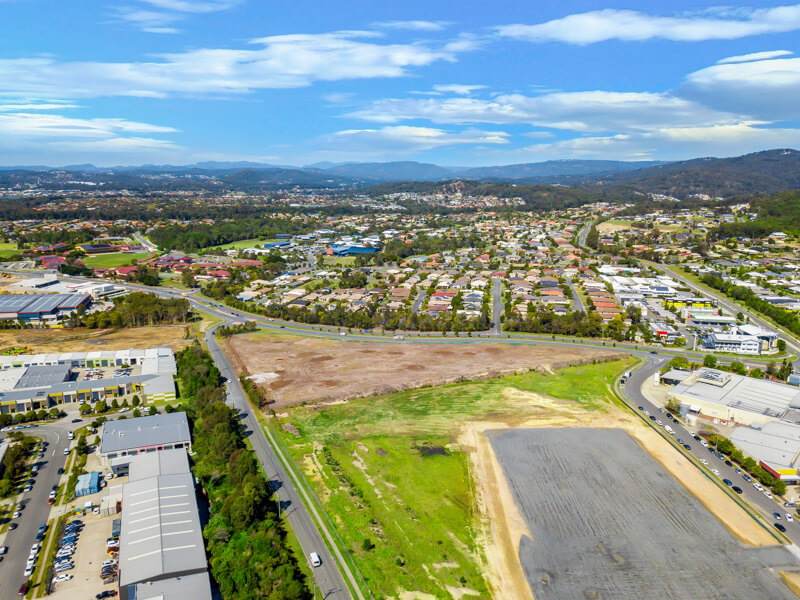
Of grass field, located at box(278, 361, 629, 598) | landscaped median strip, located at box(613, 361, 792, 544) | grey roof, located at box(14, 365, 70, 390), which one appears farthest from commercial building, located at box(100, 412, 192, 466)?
landscaped median strip, located at box(613, 361, 792, 544)

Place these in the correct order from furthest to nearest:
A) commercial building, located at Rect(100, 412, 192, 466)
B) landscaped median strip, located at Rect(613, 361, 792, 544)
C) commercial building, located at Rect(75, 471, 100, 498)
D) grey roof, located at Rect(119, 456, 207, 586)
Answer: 1. commercial building, located at Rect(100, 412, 192, 466)
2. commercial building, located at Rect(75, 471, 100, 498)
3. landscaped median strip, located at Rect(613, 361, 792, 544)
4. grey roof, located at Rect(119, 456, 207, 586)

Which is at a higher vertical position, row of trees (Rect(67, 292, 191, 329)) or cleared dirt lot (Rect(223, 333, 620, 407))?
row of trees (Rect(67, 292, 191, 329))

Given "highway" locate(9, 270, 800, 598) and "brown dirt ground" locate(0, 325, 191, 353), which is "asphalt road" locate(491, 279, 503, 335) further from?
"brown dirt ground" locate(0, 325, 191, 353)

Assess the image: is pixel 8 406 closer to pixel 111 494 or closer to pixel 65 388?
pixel 65 388

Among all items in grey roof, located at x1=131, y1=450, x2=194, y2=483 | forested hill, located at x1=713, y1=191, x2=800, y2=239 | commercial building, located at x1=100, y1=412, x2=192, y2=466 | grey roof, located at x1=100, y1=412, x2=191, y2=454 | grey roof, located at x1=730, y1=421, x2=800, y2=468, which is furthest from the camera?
forested hill, located at x1=713, y1=191, x2=800, y2=239

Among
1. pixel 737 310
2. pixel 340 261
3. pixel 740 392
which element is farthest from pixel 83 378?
pixel 737 310

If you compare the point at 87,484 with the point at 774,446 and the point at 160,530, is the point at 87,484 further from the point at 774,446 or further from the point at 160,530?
the point at 774,446

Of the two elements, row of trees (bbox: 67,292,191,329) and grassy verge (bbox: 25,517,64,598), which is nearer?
grassy verge (bbox: 25,517,64,598)
